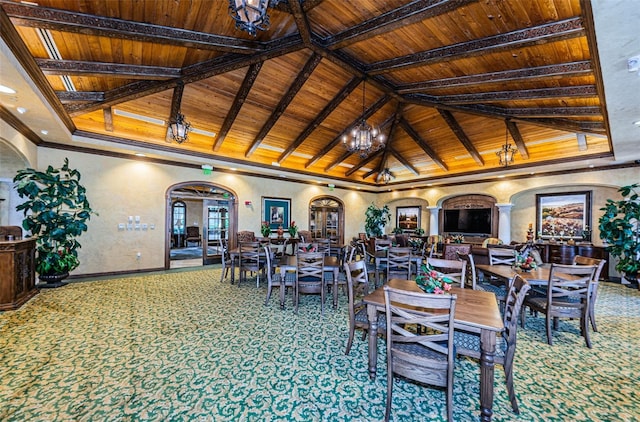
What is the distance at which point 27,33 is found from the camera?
10.9 ft

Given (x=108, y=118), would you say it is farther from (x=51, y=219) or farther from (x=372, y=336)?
(x=372, y=336)

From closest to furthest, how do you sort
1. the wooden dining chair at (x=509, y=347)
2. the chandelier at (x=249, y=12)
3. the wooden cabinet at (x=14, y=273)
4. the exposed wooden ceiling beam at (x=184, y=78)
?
the wooden dining chair at (x=509, y=347) < the chandelier at (x=249, y=12) < the wooden cabinet at (x=14, y=273) < the exposed wooden ceiling beam at (x=184, y=78)

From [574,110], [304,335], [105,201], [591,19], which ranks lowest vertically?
[304,335]

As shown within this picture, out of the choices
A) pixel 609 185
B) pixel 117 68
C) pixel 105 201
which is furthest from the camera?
pixel 609 185

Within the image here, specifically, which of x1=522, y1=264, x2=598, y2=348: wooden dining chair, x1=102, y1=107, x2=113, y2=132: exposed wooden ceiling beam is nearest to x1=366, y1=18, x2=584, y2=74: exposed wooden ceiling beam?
x1=522, y1=264, x2=598, y2=348: wooden dining chair

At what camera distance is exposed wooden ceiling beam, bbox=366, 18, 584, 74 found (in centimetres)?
309

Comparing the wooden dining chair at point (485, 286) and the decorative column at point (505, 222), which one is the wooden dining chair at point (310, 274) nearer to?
the wooden dining chair at point (485, 286)

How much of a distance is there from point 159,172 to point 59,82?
308 centimetres

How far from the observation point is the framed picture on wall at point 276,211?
376 inches

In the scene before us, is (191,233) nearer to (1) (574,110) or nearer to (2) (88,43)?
(2) (88,43)

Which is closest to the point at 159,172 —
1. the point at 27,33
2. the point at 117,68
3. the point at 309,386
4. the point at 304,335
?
the point at 117,68

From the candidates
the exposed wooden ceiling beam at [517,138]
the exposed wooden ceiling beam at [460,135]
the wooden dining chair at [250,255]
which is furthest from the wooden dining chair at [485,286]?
the exposed wooden ceiling beam at [517,138]

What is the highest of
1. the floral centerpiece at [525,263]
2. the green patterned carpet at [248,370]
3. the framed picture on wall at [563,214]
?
the framed picture on wall at [563,214]

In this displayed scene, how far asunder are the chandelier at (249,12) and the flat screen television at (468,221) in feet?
34.3
